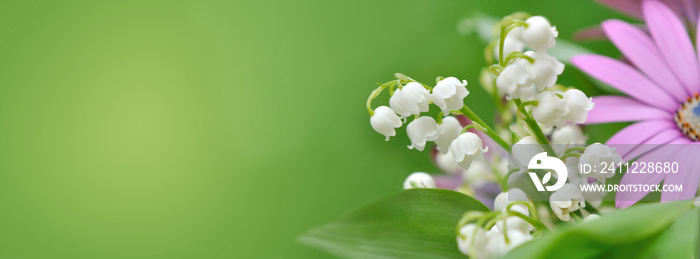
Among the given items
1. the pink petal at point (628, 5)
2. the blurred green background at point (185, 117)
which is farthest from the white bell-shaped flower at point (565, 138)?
the blurred green background at point (185, 117)

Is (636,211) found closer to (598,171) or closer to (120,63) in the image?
(598,171)

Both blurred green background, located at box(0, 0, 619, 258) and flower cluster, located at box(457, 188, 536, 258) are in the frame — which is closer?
flower cluster, located at box(457, 188, 536, 258)

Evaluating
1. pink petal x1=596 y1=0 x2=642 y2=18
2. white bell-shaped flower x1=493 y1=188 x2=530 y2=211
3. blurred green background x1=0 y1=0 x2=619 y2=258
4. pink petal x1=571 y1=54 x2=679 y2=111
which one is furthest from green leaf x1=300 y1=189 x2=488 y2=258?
blurred green background x1=0 y1=0 x2=619 y2=258

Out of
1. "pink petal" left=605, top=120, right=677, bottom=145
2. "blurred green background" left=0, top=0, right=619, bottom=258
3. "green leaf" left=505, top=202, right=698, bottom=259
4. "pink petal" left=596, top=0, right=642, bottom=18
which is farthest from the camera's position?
"blurred green background" left=0, top=0, right=619, bottom=258

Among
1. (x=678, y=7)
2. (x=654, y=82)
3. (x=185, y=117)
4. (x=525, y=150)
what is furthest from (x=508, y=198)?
(x=185, y=117)

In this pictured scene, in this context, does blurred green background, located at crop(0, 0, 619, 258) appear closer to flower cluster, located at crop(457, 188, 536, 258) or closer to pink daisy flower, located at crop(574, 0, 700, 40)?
pink daisy flower, located at crop(574, 0, 700, 40)

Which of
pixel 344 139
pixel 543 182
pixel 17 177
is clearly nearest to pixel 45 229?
pixel 17 177
